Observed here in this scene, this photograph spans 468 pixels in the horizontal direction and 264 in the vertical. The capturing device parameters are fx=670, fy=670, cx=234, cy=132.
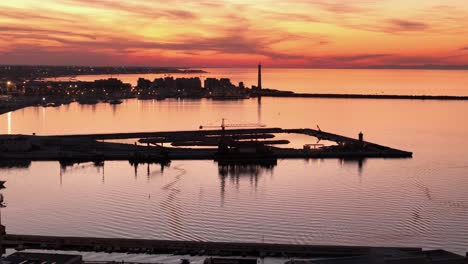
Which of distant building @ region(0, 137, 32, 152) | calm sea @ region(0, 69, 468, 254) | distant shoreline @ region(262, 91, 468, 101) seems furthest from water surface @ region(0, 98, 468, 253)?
distant shoreline @ region(262, 91, 468, 101)

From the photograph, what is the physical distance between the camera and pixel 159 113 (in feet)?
88.6

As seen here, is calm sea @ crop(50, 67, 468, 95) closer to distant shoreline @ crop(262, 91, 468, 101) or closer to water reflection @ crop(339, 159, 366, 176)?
distant shoreline @ crop(262, 91, 468, 101)

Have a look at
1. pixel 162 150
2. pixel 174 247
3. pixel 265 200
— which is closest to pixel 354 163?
pixel 162 150

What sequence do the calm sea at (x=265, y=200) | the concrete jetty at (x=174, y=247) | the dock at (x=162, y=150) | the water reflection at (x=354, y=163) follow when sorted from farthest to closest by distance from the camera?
the dock at (x=162, y=150), the water reflection at (x=354, y=163), the calm sea at (x=265, y=200), the concrete jetty at (x=174, y=247)

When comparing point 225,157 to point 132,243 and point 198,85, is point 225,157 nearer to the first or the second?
point 132,243

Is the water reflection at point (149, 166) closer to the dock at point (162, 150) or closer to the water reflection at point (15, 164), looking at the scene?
the dock at point (162, 150)

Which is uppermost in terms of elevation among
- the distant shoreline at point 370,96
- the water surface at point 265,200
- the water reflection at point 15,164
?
the distant shoreline at point 370,96

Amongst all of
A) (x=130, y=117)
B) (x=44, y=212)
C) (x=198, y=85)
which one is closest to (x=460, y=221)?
(x=44, y=212)

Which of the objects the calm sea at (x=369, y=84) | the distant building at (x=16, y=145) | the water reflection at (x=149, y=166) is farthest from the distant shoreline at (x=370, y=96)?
the distant building at (x=16, y=145)

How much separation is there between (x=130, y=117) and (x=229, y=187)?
48.2ft

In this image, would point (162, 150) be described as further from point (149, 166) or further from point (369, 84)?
point (369, 84)

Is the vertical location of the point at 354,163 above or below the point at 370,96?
below

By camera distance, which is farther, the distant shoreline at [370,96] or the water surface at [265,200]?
the distant shoreline at [370,96]

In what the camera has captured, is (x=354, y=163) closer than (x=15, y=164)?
No
